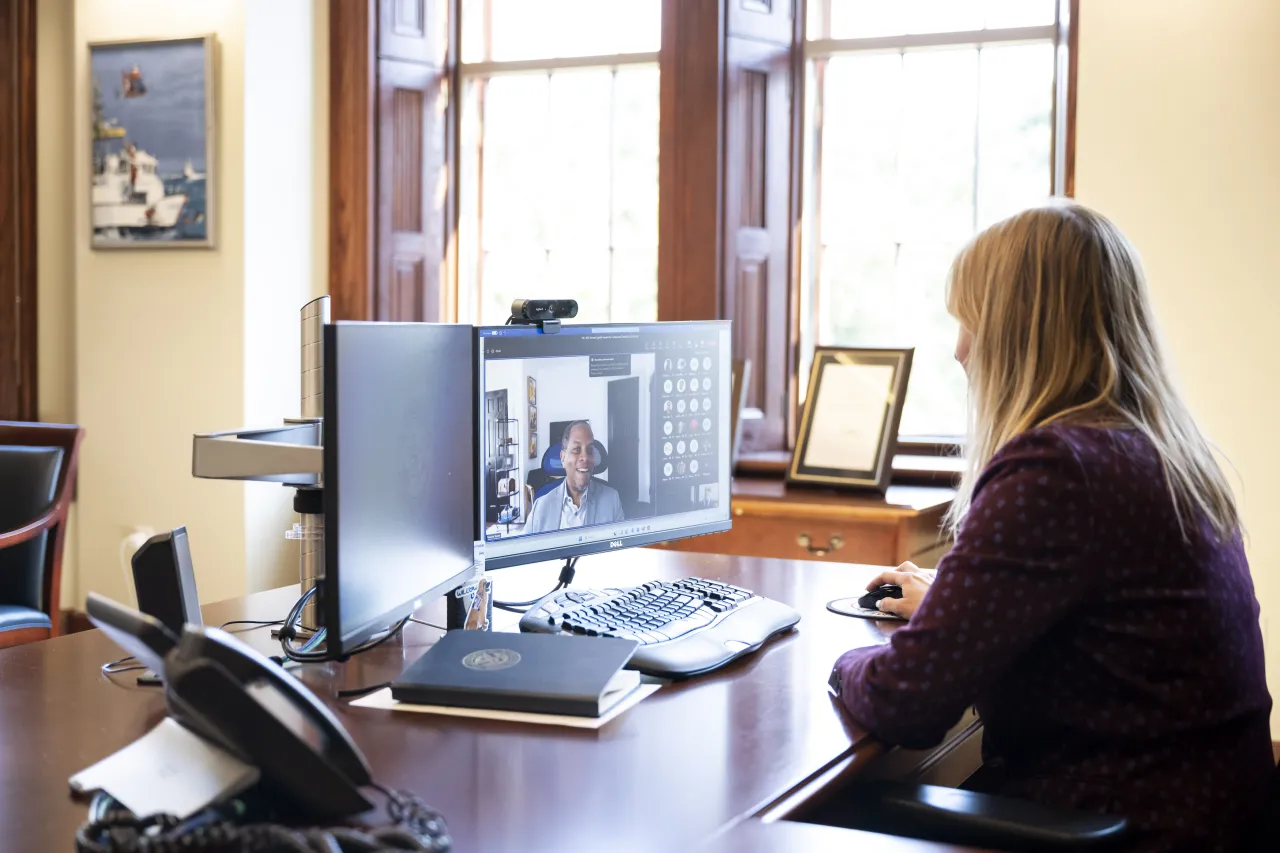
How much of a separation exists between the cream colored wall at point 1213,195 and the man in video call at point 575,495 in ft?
6.85

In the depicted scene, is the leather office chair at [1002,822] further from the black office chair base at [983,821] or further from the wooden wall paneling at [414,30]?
the wooden wall paneling at [414,30]

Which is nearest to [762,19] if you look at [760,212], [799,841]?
[760,212]

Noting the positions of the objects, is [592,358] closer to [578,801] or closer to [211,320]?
[578,801]

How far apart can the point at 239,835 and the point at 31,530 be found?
237 cm

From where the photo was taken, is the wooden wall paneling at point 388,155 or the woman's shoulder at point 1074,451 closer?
the woman's shoulder at point 1074,451

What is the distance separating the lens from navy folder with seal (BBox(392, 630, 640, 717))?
4.64 feet

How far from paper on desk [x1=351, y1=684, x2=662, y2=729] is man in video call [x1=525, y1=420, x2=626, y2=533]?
40 cm

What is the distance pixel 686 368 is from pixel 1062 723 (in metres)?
0.85

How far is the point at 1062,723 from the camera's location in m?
1.40

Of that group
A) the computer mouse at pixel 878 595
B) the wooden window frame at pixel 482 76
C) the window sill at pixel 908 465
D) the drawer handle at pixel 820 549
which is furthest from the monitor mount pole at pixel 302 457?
the wooden window frame at pixel 482 76

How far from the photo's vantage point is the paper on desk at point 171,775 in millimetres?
1036

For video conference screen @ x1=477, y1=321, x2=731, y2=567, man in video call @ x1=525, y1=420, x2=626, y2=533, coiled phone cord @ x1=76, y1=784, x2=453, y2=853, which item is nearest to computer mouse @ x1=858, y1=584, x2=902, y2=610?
video conference screen @ x1=477, y1=321, x2=731, y2=567

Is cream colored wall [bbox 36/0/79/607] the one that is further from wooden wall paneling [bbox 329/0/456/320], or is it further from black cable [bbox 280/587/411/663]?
black cable [bbox 280/587/411/663]

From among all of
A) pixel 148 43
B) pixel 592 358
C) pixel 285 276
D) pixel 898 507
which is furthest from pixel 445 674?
pixel 148 43
